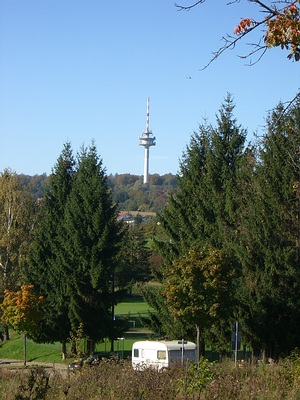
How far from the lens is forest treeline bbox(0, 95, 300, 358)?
2869cm

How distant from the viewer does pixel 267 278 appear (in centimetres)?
3206

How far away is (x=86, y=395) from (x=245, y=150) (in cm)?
2767

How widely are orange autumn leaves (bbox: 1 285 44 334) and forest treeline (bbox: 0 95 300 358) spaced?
0.09 meters

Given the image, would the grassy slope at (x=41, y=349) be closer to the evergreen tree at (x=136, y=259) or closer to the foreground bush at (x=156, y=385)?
the evergreen tree at (x=136, y=259)

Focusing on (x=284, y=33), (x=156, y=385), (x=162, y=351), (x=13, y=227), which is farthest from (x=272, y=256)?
(x=13, y=227)

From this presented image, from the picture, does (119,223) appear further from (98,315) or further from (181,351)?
(181,351)

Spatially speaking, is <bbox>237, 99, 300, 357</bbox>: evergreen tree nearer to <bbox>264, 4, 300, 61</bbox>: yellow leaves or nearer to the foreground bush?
the foreground bush

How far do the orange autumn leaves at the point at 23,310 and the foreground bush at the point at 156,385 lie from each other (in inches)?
1099

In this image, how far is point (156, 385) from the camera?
9.42 m

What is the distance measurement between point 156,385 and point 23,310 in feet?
98.3

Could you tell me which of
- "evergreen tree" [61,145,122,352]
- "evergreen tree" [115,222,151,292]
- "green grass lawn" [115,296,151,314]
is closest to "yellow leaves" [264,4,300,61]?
"evergreen tree" [61,145,122,352]

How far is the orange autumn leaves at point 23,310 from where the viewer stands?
38250 mm

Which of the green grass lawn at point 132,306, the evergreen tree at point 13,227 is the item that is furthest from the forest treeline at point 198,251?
the green grass lawn at point 132,306

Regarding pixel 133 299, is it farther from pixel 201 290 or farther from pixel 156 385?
pixel 156 385
